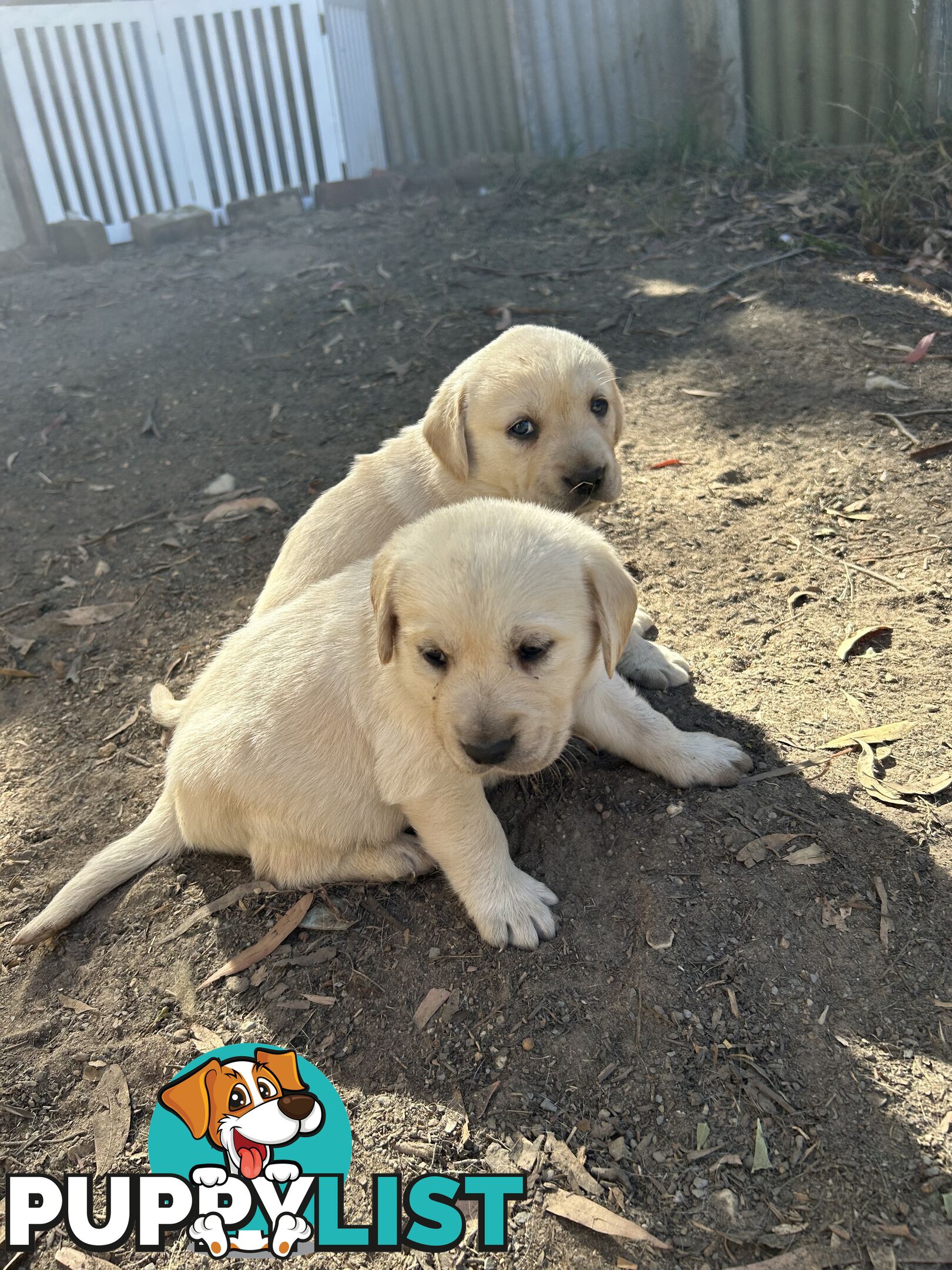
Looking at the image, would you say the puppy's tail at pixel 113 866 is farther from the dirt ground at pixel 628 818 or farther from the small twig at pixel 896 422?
the small twig at pixel 896 422

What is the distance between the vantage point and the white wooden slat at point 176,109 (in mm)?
10547

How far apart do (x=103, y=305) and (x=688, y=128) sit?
545 cm

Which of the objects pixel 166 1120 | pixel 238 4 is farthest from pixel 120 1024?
pixel 238 4

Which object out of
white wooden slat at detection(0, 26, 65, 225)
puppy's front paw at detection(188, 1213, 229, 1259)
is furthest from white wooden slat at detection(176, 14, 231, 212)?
puppy's front paw at detection(188, 1213, 229, 1259)

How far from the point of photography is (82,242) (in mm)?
9922

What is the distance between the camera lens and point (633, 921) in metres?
2.97

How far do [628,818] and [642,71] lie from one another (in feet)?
28.2

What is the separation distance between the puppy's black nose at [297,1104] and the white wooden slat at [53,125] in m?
10.3

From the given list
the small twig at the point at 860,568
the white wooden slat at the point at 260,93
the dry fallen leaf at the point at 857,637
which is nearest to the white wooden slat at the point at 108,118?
the white wooden slat at the point at 260,93

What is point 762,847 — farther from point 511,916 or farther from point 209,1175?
point 209,1175

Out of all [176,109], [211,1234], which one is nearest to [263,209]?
[176,109]

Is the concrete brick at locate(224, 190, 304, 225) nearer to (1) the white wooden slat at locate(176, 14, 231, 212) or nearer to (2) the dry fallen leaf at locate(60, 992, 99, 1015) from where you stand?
(1) the white wooden slat at locate(176, 14, 231, 212)

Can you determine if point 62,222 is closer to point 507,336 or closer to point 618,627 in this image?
point 507,336

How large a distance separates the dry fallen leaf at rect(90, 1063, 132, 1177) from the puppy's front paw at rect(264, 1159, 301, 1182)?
51 centimetres
